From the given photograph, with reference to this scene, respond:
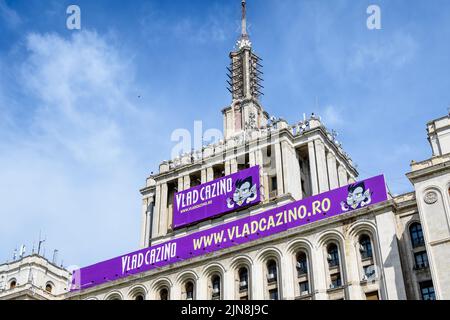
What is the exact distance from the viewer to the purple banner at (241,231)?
6119cm

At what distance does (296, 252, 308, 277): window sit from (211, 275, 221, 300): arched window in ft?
29.4

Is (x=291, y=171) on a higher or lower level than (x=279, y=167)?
lower

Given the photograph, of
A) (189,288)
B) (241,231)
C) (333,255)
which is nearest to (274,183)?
(241,231)

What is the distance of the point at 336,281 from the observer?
59.4 meters

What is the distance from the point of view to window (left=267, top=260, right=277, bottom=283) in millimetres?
63031

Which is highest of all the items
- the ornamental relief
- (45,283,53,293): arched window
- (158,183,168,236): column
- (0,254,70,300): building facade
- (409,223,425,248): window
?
(158,183,168,236): column

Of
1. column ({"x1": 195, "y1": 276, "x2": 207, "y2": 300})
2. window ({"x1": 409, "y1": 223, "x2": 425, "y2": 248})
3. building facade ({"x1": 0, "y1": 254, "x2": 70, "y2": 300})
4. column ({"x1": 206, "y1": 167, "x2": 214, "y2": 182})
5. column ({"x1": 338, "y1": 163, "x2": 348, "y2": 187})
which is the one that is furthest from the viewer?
building facade ({"x1": 0, "y1": 254, "x2": 70, "y2": 300})

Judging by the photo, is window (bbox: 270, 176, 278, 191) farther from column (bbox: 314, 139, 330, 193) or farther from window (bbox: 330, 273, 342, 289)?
window (bbox: 330, 273, 342, 289)

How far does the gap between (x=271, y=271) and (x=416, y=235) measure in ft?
47.8

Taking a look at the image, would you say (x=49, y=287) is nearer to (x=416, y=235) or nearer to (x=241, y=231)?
(x=241, y=231)

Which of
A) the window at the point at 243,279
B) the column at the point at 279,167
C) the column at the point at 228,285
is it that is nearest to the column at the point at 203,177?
the column at the point at 279,167

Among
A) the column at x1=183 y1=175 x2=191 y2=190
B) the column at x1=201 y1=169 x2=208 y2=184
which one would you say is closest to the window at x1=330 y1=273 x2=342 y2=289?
the column at x1=201 y1=169 x2=208 y2=184

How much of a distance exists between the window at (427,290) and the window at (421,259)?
1.43 metres
